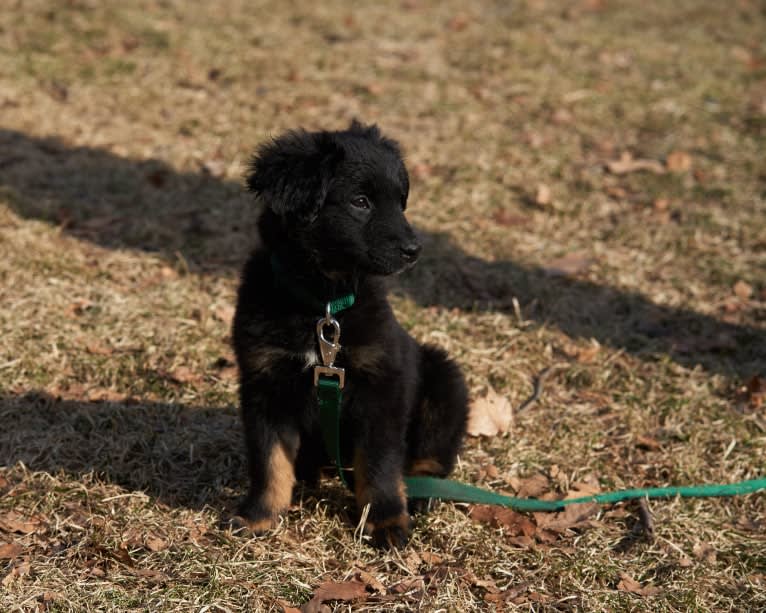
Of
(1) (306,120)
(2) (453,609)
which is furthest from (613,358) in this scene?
(1) (306,120)

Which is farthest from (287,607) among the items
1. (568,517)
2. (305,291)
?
(568,517)

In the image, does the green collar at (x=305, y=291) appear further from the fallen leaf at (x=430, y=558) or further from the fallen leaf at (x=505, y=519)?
the fallen leaf at (x=505, y=519)

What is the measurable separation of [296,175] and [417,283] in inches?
115

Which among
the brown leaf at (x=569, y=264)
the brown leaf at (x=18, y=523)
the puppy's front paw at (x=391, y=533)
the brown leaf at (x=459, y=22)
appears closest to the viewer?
the brown leaf at (x=18, y=523)

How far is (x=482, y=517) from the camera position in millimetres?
3963

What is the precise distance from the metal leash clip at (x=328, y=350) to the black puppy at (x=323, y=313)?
4 cm

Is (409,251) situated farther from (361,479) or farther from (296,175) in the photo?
(361,479)

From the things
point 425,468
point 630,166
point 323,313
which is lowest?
point 425,468

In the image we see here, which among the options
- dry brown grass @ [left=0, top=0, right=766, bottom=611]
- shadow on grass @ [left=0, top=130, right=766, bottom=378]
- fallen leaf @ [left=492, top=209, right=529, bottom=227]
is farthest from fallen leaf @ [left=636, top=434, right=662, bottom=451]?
fallen leaf @ [left=492, top=209, right=529, bottom=227]

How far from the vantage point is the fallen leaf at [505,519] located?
12.8 feet

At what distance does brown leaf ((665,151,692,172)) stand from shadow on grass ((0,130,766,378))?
2451mm

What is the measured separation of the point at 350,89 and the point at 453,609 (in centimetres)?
687

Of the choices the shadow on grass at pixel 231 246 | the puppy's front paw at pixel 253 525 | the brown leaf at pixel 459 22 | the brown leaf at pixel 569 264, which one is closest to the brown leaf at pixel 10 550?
the puppy's front paw at pixel 253 525

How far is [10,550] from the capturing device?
340 cm
